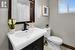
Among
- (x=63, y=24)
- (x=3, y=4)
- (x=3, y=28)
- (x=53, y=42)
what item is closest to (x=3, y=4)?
(x=3, y=4)

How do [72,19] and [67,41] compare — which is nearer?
[72,19]

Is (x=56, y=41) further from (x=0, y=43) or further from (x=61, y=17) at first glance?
(x=0, y=43)

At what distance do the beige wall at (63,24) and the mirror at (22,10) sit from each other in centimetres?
110

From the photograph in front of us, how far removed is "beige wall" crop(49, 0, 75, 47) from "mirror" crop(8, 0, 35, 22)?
3.61 ft

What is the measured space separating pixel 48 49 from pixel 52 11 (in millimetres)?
1389

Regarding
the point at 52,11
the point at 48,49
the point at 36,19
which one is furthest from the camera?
the point at 52,11

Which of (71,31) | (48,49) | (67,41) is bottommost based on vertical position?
(48,49)

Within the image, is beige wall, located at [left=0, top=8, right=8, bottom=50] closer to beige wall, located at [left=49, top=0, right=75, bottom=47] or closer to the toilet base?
the toilet base

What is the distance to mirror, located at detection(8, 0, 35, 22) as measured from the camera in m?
1.90

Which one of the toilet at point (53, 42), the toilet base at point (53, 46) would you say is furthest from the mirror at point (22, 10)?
the toilet base at point (53, 46)

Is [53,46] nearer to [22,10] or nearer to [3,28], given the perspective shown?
[22,10]

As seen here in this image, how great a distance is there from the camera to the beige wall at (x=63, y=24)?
3.02m

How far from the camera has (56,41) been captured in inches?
109

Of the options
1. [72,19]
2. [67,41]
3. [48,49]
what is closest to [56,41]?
[48,49]
